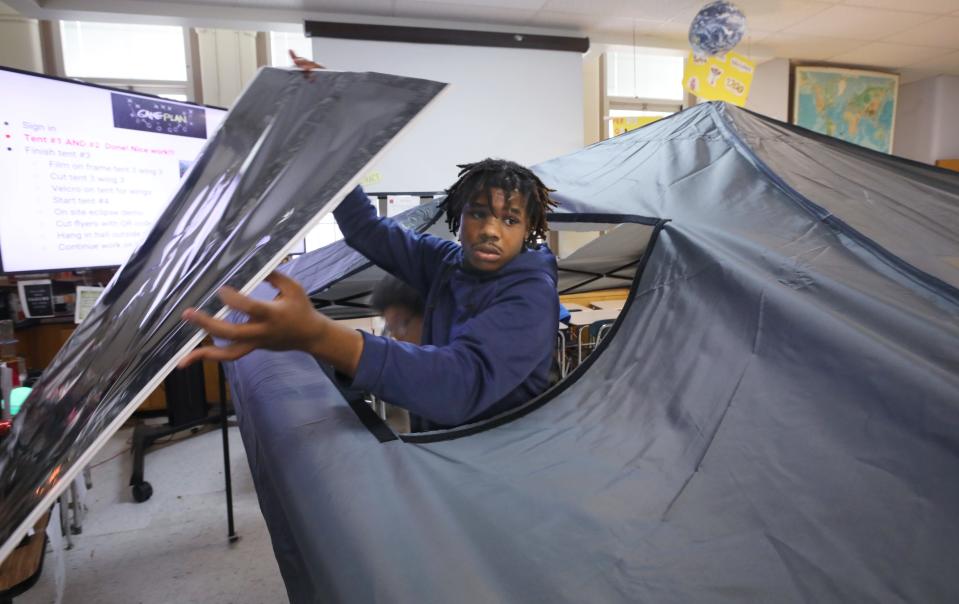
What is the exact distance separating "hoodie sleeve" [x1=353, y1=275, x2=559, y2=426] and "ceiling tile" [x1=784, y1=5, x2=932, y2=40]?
4217 mm

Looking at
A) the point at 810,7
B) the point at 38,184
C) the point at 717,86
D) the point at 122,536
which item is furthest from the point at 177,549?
the point at 810,7

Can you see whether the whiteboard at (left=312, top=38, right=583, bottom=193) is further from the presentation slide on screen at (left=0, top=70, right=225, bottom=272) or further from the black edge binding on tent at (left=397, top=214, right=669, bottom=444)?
the black edge binding on tent at (left=397, top=214, right=669, bottom=444)

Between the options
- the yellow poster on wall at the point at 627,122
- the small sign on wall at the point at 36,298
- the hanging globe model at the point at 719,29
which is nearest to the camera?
the small sign on wall at the point at 36,298

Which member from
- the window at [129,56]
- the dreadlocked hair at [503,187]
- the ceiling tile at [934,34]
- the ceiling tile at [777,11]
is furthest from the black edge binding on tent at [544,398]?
the ceiling tile at [934,34]

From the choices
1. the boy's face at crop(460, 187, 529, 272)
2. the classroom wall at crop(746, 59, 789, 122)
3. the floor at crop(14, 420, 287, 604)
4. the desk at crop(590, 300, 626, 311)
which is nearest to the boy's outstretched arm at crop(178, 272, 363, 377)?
the boy's face at crop(460, 187, 529, 272)

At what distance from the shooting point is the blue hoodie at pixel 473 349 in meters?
0.68

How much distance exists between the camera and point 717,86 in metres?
3.17

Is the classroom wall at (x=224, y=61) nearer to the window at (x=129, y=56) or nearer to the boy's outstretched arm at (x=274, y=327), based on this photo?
the window at (x=129, y=56)

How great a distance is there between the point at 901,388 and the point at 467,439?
0.51 meters

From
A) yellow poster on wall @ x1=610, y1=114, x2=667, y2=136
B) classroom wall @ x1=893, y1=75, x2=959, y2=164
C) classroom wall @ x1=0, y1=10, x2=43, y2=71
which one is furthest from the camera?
classroom wall @ x1=893, y1=75, x2=959, y2=164

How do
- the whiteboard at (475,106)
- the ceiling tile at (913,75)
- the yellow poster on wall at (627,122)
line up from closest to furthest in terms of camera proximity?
1. the whiteboard at (475,106)
2. the yellow poster on wall at (627,122)
3. the ceiling tile at (913,75)

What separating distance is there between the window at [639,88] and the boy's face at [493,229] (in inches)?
174

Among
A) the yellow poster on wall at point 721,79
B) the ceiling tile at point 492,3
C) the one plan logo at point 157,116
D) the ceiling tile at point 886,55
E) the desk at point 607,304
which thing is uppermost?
the ceiling tile at point 492,3

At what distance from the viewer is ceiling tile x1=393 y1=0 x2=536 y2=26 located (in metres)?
3.46
